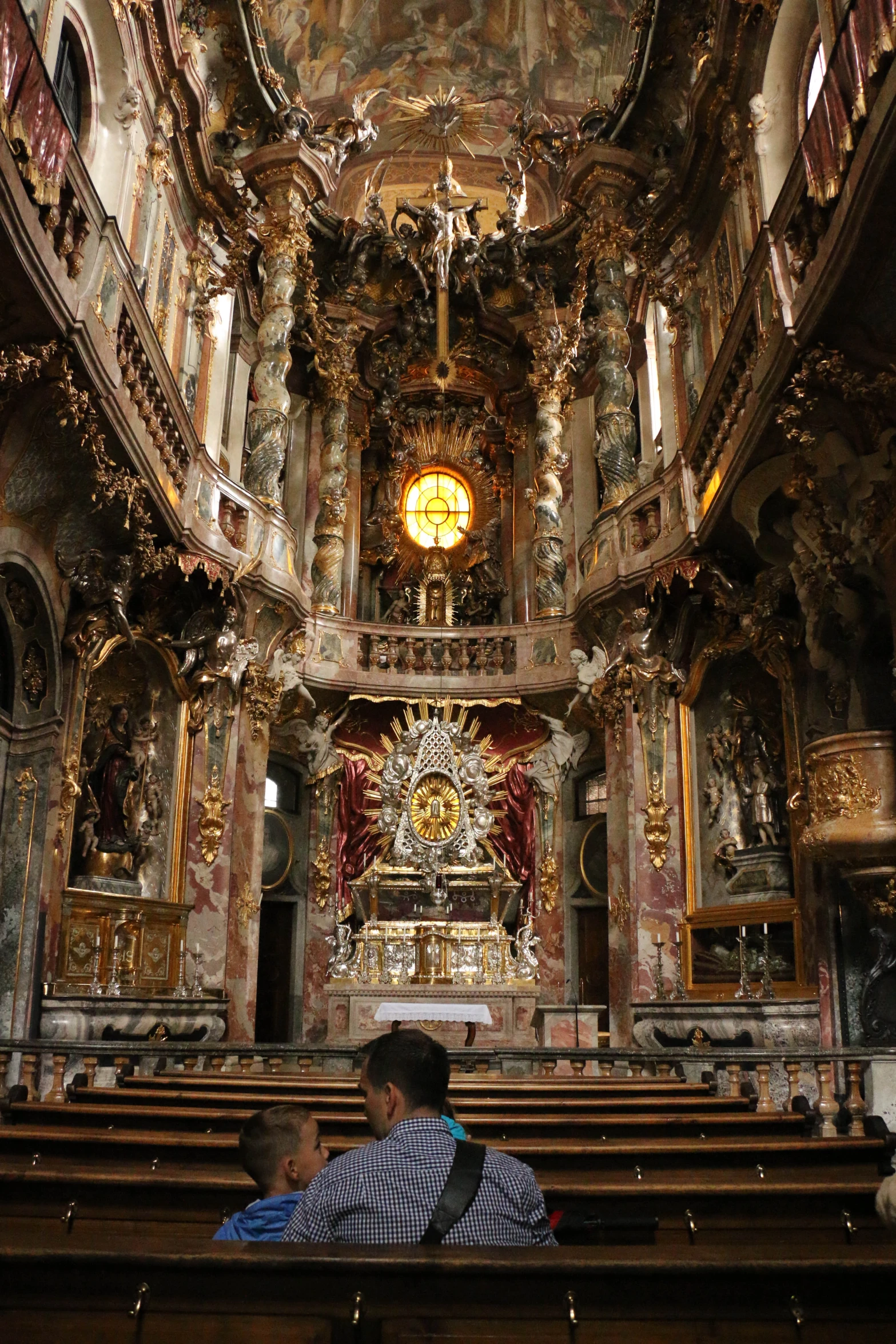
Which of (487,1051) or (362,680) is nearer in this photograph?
(487,1051)

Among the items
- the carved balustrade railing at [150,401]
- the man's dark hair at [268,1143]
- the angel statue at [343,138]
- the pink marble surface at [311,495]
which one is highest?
the angel statue at [343,138]

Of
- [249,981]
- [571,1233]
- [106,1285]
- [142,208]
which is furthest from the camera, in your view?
[249,981]

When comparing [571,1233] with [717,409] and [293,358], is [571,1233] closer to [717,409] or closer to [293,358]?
[717,409]

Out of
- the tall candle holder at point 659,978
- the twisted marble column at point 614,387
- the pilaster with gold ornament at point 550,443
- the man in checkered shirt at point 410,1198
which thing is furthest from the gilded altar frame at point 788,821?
the man in checkered shirt at point 410,1198

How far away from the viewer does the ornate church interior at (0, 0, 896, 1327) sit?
4340 mm

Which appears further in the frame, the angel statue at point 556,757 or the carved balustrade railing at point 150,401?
the angel statue at point 556,757

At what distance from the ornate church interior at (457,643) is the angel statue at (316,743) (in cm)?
9

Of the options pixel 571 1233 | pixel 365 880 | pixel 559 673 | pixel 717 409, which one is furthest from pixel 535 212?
pixel 571 1233

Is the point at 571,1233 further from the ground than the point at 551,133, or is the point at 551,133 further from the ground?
the point at 551,133

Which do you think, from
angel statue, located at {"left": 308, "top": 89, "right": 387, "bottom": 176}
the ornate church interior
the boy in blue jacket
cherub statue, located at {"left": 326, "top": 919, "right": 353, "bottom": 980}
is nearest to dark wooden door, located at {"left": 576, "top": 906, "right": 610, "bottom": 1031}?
the ornate church interior

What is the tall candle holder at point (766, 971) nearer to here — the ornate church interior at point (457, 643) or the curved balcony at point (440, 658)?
the ornate church interior at point (457, 643)

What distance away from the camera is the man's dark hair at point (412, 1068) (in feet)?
10.3

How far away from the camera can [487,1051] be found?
32.0ft

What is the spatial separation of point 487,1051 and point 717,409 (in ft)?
23.8
